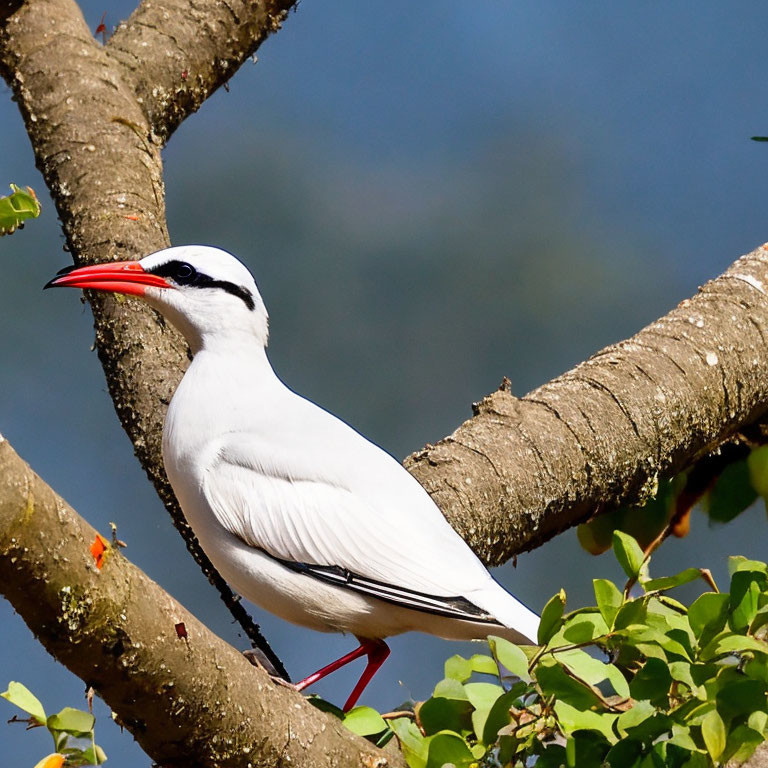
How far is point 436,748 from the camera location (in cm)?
174

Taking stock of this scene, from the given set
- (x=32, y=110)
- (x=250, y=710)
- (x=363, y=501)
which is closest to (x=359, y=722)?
(x=250, y=710)

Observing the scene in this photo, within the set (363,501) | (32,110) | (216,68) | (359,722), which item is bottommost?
(359,722)

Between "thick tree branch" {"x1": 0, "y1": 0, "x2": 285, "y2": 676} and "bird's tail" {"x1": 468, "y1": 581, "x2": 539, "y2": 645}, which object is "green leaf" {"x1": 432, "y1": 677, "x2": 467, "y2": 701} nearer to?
"bird's tail" {"x1": 468, "y1": 581, "x2": 539, "y2": 645}

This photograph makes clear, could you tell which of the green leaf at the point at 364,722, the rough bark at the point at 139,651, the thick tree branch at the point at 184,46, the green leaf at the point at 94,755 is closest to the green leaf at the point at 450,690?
the green leaf at the point at 364,722

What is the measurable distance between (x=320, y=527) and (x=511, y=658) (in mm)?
788

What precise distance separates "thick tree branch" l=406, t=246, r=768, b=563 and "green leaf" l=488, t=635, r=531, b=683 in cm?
103

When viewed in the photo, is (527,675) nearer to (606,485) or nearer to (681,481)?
(606,485)

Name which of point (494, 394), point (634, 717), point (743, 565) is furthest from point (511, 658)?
point (494, 394)

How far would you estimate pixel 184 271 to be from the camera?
2.79 metres

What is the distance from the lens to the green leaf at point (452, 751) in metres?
1.73

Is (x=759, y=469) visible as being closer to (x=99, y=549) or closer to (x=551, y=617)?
(x=551, y=617)

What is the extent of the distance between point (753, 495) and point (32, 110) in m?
2.60

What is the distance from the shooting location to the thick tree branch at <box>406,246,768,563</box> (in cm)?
276

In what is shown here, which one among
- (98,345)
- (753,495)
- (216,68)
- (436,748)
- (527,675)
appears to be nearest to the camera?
(527,675)
